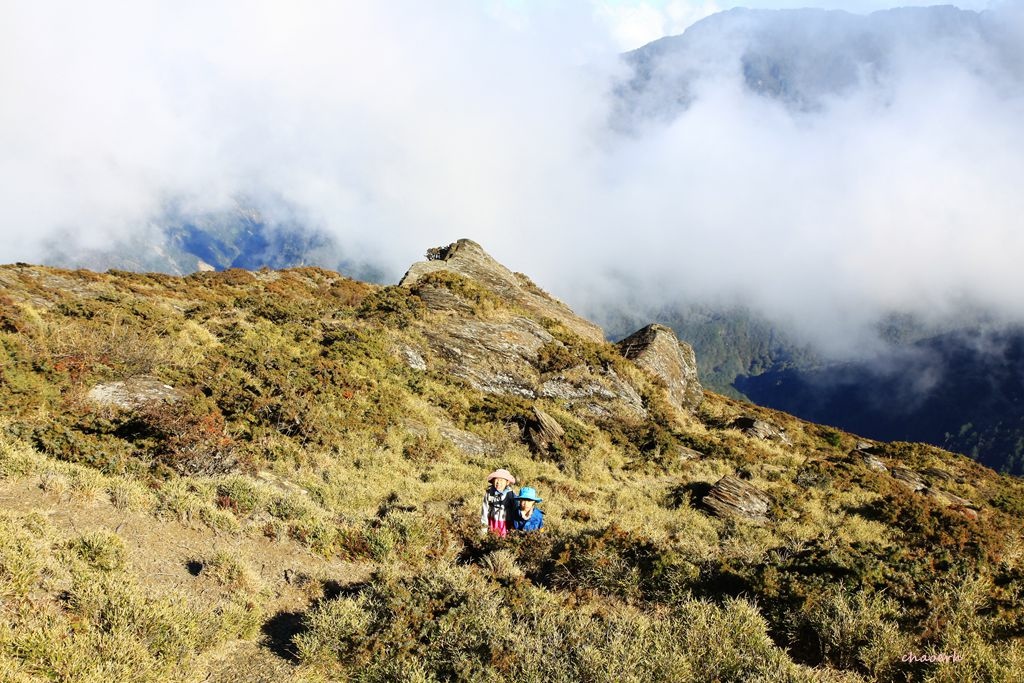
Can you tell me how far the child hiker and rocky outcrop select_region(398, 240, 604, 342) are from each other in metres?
20.3

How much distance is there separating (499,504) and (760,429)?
22.5 metres

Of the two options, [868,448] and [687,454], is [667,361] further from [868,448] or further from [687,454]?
[868,448]

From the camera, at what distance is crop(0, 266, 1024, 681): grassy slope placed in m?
5.54

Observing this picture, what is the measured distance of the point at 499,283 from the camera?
33.6m

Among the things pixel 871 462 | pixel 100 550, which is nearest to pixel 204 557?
pixel 100 550

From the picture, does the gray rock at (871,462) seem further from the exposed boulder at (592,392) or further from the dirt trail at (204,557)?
the dirt trail at (204,557)

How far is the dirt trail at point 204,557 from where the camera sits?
592cm

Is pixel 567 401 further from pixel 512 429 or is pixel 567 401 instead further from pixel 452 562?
pixel 452 562

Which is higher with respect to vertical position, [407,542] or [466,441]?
[466,441]

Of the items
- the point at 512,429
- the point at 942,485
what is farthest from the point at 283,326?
the point at 942,485

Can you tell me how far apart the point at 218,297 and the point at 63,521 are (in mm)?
23466

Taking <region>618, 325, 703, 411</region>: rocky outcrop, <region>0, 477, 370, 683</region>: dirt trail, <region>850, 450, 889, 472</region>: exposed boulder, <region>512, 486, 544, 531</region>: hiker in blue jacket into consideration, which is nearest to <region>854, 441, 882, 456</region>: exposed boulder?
<region>850, 450, 889, 472</region>: exposed boulder

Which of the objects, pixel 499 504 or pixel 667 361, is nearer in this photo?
pixel 499 504

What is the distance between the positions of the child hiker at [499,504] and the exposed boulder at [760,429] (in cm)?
2112
